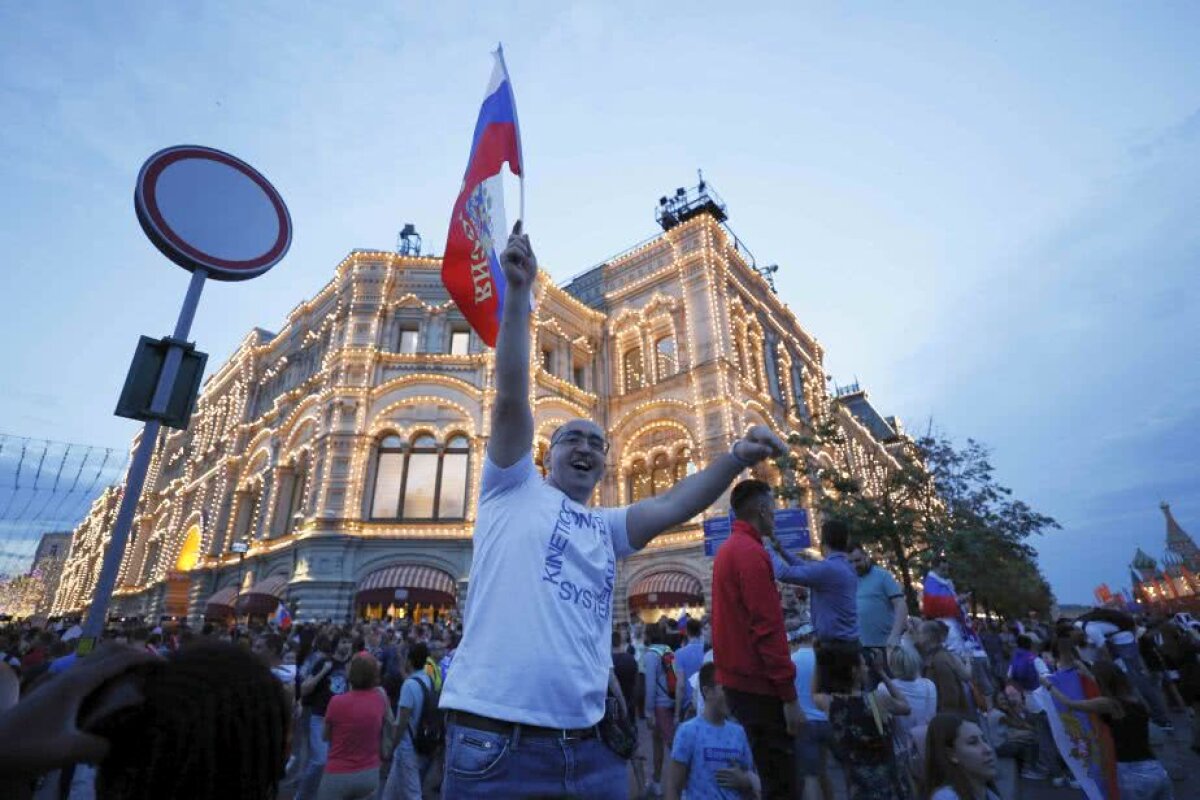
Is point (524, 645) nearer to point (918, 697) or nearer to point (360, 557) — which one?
point (918, 697)

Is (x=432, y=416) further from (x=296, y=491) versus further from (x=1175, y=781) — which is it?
(x=1175, y=781)

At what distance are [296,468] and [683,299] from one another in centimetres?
1823

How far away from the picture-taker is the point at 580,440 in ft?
8.71

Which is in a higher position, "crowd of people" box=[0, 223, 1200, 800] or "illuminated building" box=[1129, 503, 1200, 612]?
"illuminated building" box=[1129, 503, 1200, 612]

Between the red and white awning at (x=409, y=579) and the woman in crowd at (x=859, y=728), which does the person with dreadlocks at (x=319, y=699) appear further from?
the red and white awning at (x=409, y=579)

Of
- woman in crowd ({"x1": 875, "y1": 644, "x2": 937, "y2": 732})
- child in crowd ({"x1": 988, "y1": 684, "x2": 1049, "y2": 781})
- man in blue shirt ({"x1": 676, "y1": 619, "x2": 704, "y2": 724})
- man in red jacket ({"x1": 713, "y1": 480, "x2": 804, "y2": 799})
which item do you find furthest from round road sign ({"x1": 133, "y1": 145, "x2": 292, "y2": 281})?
child in crowd ({"x1": 988, "y1": 684, "x2": 1049, "y2": 781})

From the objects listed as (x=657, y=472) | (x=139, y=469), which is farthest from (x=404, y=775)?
(x=657, y=472)

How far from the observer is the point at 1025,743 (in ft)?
27.7

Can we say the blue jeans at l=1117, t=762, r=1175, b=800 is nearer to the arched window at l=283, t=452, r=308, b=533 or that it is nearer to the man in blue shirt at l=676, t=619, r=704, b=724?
the man in blue shirt at l=676, t=619, r=704, b=724

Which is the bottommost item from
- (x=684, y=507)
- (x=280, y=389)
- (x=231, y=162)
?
(x=684, y=507)

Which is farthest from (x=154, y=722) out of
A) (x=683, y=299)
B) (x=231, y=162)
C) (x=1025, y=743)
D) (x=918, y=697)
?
(x=683, y=299)

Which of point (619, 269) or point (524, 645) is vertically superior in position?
point (619, 269)

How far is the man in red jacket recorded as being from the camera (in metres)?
3.44

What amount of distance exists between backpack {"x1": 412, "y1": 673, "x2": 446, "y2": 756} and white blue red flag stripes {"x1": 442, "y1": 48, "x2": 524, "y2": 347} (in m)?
4.63
